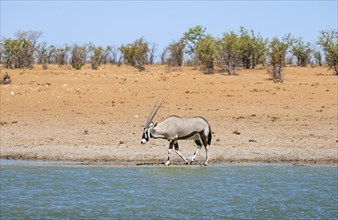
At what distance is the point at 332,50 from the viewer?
1313 inches

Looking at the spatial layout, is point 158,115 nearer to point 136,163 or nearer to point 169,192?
point 136,163

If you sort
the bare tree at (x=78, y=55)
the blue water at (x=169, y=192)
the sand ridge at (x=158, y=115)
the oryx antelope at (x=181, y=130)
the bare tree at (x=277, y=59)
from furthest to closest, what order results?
1. the bare tree at (x=78, y=55)
2. the bare tree at (x=277, y=59)
3. the sand ridge at (x=158, y=115)
4. the oryx antelope at (x=181, y=130)
5. the blue water at (x=169, y=192)

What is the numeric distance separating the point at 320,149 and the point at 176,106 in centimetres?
640

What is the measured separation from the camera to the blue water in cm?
1014

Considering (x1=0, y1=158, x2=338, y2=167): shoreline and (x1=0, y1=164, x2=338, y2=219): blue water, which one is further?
(x1=0, y1=158, x2=338, y2=167): shoreline

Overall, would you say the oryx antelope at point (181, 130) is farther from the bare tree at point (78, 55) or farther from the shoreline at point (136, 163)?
the bare tree at point (78, 55)

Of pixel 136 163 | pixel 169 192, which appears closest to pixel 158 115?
pixel 136 163

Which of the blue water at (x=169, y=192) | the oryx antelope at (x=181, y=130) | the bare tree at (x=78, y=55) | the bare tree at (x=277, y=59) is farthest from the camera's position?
the bare tree at (x=78, y=55)

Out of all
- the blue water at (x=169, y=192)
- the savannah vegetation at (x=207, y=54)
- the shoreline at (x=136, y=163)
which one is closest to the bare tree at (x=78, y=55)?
the savannah vegetation at (x=207, y=54)

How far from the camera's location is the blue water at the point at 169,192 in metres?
10.1

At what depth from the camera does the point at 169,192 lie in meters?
11.7

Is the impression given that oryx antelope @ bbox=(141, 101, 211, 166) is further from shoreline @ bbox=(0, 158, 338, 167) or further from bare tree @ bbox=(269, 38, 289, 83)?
bare tree @ bbox=(269, 38, 289, 83)

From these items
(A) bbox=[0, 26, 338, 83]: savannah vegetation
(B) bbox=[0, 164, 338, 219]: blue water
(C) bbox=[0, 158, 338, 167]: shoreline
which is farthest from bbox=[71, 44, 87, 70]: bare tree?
(B) bbox=[0, 164, 338, 219]: blue water

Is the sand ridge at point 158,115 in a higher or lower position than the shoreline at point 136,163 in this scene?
higher
